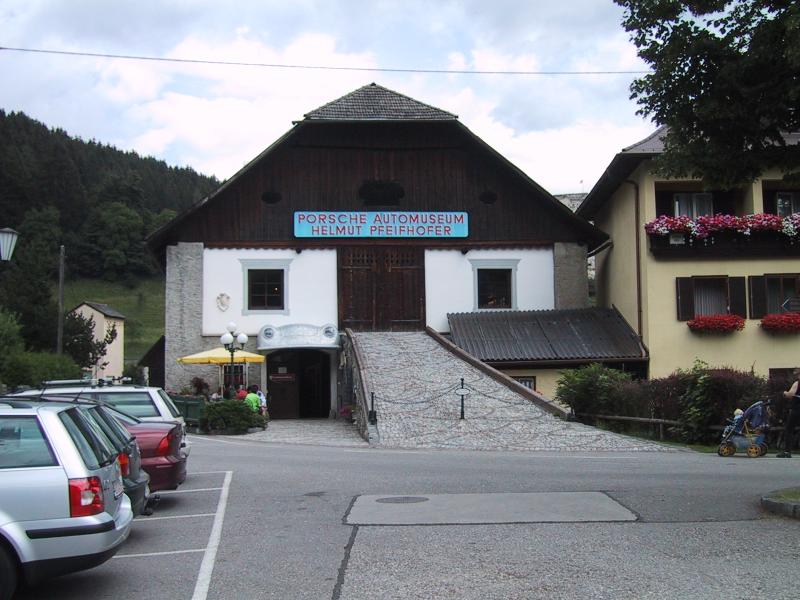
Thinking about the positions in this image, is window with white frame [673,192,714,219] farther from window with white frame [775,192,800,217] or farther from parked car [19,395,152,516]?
parked car [19,395,152,516]

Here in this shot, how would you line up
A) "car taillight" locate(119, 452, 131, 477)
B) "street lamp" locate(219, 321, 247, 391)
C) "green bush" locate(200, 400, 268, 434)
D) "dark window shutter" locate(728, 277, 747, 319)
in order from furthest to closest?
"dark window shutter" locate(728, 277, 747, 319)
"street lamp" locate(219, 321, 247, 391)
"green bush" locate(200, 400, 268, 434)
"car taillight" locate(119, 452, 131, 477)

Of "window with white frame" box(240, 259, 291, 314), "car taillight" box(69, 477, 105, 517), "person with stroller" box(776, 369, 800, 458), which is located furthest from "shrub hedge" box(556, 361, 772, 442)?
"car taillight" box(69, 477, 105, 517)

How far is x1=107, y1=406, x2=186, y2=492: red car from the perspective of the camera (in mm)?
10328

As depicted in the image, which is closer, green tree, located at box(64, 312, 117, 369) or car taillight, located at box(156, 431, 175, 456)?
car taillight, located at box(156, 431, 175, 456)

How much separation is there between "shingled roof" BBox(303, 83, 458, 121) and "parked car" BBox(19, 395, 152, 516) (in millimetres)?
23573

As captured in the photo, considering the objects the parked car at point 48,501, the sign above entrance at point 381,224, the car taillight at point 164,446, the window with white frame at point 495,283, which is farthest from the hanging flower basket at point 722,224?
the parked car at point 48,501

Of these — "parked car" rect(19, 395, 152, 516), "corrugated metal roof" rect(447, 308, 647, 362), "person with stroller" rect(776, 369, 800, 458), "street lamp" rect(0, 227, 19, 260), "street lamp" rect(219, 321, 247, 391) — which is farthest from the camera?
"corrugated metal roof" rect(447, 308, 647, 362)

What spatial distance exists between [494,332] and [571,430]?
11.4 meters

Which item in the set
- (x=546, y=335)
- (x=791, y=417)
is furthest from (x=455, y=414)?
(x=546, y=335)

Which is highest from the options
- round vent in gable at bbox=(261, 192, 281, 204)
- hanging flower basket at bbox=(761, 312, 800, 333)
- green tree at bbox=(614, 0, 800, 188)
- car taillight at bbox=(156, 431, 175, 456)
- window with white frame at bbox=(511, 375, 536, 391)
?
round vent in gable at bbox=(261, 192, 281, 204)

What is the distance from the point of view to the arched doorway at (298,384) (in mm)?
31906

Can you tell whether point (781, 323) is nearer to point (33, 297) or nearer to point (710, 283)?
point (710, 283)

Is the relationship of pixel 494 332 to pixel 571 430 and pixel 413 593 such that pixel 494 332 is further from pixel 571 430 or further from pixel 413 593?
pixel 413 593

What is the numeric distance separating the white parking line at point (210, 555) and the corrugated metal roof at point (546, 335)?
18.6 m
